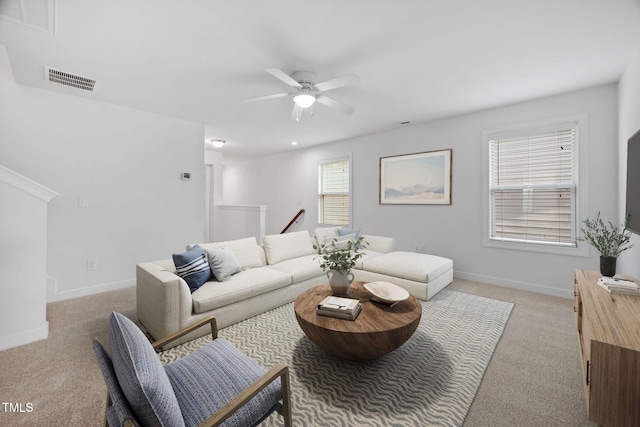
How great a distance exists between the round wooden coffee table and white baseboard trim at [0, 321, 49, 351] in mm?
2274

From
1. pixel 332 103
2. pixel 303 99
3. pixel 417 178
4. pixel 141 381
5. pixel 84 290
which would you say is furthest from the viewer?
pixel 417 178

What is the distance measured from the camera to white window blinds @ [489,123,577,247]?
11.1 ft

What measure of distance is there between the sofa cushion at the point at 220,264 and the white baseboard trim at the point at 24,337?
1450 mm

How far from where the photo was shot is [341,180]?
5.94m

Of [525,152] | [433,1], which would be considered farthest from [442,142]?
[433,1]

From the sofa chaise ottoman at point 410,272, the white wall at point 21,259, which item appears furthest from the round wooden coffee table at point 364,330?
the white wall at point 21,259

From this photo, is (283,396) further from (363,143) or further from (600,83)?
(363,143)

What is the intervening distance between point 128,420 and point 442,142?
4763 millimetres

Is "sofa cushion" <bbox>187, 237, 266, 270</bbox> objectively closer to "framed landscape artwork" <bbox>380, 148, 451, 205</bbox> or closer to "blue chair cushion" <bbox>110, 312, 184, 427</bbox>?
"blue chair cushion" <bbox>110, 312, 184, 427</bbox>

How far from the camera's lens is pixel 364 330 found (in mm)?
1769

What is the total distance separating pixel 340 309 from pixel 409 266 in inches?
66.3

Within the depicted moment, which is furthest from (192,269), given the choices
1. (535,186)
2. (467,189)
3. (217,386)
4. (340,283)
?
(535,186)

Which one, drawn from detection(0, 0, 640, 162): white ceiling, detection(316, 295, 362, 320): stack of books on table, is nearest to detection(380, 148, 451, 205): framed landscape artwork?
detection(0, 0, 640, 162): white ceiling

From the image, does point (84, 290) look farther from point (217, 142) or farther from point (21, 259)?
point (217, 142)
